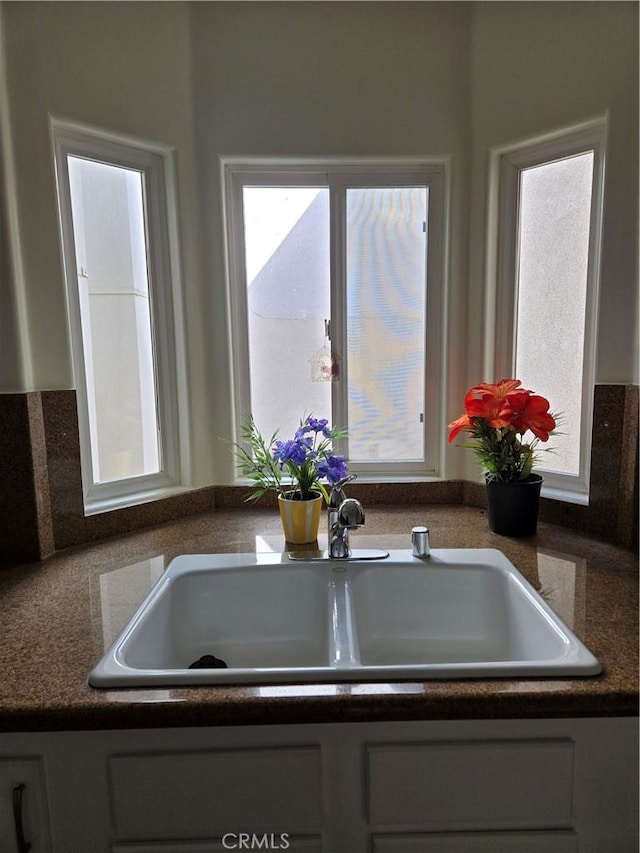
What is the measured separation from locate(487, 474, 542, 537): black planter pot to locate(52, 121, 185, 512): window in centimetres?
109

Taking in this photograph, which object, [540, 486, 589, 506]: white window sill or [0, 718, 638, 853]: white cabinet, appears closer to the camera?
[0, 718, 638, 853]: white cabinet

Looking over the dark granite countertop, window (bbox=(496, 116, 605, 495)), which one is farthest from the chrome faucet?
window (bbox=(496, 116, 605, 495))

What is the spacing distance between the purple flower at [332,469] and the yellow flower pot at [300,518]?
0.10 meters

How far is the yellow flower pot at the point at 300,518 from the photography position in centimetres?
152

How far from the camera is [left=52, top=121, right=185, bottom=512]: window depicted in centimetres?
160

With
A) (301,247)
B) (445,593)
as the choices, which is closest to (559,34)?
(301,247)

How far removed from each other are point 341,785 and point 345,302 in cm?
145

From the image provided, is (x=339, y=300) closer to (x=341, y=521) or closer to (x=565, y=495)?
(x=341, y=521)

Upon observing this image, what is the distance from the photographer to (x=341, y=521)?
139 cm

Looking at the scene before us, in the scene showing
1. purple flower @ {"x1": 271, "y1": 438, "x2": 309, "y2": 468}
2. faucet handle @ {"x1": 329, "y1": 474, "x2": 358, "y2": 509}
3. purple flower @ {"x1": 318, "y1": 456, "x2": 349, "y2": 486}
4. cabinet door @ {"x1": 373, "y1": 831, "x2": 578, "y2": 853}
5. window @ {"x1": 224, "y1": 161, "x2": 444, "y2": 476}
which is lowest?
cabinet door @ {"x1": 373, "y1": 831, "x2": 578, "y2": 853}

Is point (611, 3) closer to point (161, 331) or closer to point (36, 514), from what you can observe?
point (161, 331)

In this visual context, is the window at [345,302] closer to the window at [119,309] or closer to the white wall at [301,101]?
the white wall at [301,101]

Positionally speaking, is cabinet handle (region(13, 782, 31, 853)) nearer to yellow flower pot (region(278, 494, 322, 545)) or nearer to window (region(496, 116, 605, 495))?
yellow flower pot (region(278, 494, 322, 545))

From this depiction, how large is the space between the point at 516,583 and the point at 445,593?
0.18 metres
